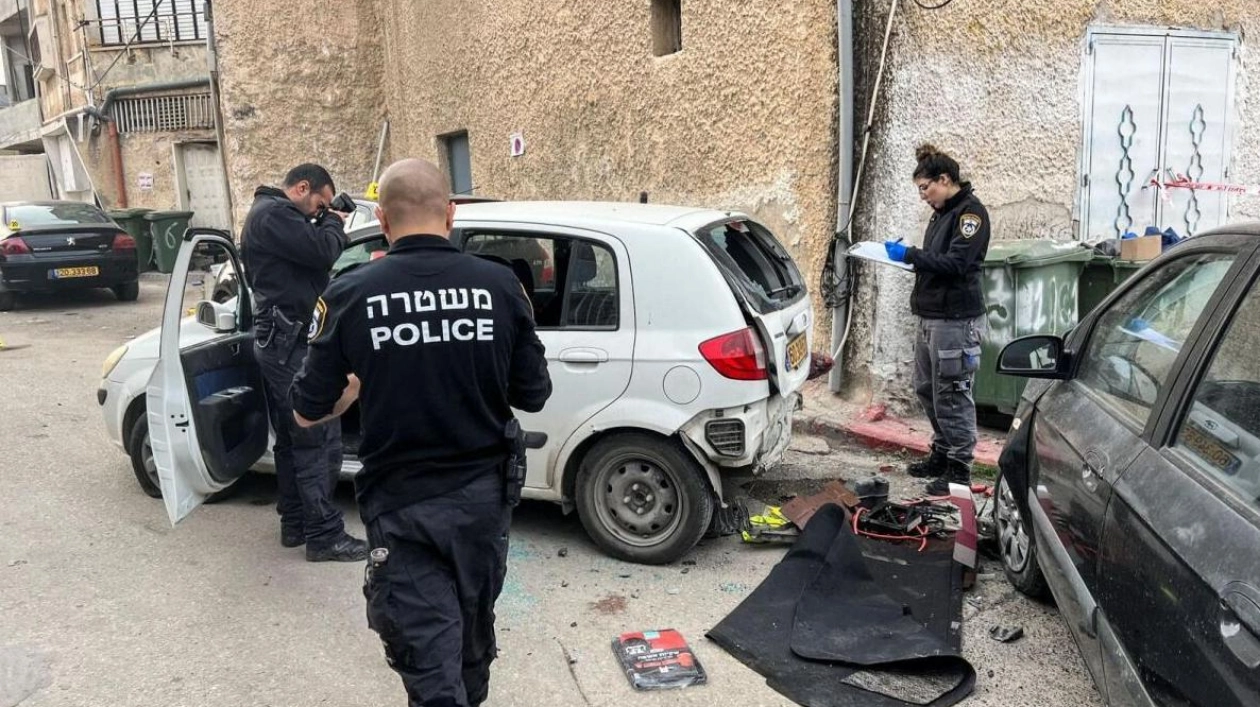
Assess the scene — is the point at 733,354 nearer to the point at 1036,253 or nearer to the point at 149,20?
the point at 1036,253

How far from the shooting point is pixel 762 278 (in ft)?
14.1

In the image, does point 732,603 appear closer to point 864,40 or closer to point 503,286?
point 503,286

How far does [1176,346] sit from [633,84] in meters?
6.17

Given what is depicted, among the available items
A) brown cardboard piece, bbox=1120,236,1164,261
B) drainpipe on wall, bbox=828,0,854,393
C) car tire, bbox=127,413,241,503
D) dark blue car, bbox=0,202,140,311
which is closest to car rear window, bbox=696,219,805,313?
drainpipe on wall, bbox=828,0,854,393

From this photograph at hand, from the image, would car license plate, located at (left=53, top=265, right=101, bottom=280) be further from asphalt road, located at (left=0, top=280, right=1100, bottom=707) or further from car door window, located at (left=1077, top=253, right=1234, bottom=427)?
car door window, located at (left=1077, top=253, right=1234, bottom=427)

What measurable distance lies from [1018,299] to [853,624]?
10.2 feet

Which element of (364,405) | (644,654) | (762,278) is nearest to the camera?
(364,405)

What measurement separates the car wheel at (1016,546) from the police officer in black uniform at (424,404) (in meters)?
2.18

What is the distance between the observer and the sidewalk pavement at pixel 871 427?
555cm

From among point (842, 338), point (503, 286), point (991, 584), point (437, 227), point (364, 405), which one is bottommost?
point (991, 584)

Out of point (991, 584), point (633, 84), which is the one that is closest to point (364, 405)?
point (991, 584)

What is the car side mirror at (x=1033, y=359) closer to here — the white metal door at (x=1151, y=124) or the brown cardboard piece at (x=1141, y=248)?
the brown cardboard piece at (x=1141, y=248)

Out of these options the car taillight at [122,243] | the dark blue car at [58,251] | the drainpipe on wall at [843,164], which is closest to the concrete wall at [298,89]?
the car taillight at [122,243]

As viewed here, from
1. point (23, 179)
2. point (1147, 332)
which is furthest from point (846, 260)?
point (23, 179)
